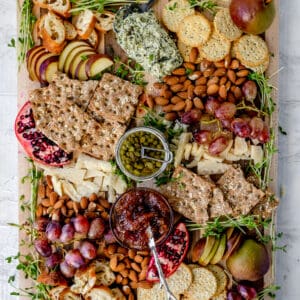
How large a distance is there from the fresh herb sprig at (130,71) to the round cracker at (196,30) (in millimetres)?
233

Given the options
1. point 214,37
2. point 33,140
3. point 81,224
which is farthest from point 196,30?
point 81,224

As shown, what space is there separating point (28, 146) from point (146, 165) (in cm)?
52

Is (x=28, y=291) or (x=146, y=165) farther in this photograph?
(x=28, y=291)

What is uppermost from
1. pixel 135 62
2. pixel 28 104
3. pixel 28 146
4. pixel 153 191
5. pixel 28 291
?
pixel 135 62

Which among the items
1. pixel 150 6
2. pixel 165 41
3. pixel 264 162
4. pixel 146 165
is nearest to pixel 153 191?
pixel 146 165

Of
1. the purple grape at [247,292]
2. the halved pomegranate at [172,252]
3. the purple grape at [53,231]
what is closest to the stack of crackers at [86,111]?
the purple grape at [53,231]

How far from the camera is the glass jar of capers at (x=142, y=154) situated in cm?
222

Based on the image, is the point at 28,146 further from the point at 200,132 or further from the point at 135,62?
the point at 200,132

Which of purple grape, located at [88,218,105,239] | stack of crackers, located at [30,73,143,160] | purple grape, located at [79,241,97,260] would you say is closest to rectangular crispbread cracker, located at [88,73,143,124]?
stack of crackers, located at [30,73,143,160]

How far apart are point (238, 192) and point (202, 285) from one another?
408 millimetres

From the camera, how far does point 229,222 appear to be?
225cm

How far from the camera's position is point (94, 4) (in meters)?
2.30

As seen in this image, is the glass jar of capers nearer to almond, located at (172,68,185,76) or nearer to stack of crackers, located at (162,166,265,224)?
stack of crackers, located at (162,166,265,224)

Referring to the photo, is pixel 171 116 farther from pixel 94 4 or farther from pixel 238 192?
pixel 94 4
